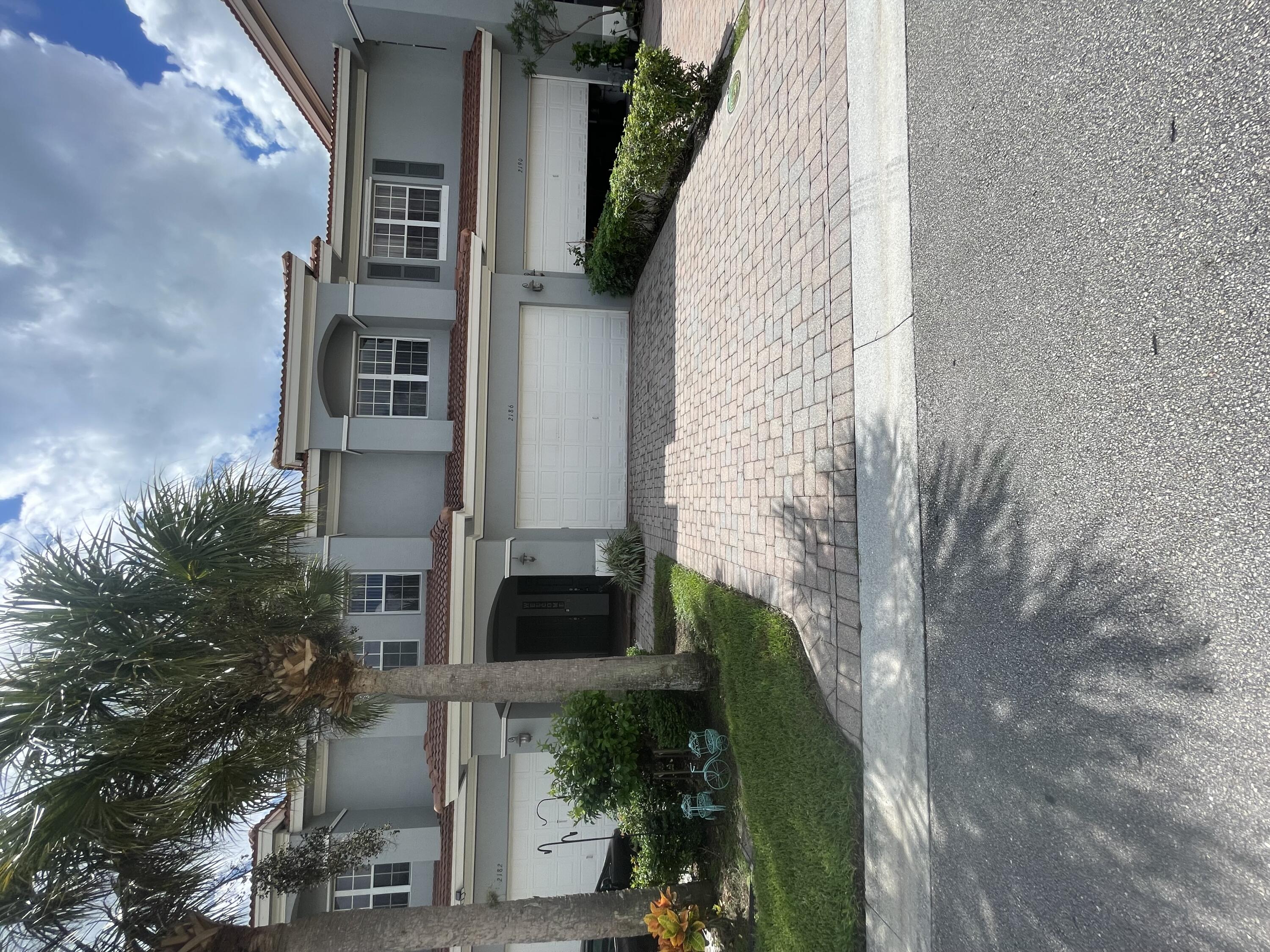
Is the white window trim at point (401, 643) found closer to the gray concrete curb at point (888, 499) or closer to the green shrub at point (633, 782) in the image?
the green shrub at point (633, 782)

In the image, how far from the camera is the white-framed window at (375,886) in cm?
1238

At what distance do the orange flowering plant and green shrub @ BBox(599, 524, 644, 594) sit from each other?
5.28 meters

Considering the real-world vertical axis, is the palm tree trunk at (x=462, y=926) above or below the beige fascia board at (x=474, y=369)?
below

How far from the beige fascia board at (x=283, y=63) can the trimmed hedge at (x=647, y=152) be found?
7811 millimetres

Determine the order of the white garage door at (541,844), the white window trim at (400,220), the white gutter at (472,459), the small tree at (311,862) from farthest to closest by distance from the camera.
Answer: the white window trim at (400,220)
the white garage door at (541,844)
the white gutter at (472,459)
the small tree at (311,862)

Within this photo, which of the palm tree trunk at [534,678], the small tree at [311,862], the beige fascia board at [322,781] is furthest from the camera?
the beige fascia board at [322,781]

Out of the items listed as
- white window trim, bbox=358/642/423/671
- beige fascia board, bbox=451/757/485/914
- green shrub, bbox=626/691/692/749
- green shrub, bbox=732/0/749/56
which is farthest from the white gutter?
green shrub, bbox=732/0/749/56

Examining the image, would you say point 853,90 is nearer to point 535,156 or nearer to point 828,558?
point 828,558

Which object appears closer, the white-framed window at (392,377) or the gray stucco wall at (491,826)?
the gray stucco wall at (491,826)

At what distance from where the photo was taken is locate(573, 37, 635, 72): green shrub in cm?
1244

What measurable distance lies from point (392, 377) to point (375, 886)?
35.5ft

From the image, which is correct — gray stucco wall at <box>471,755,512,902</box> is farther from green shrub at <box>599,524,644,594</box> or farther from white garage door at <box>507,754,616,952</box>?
green shrub at <box>599,524,644,594</box>

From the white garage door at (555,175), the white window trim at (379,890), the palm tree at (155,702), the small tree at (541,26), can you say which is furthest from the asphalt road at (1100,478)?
the white window trim at (379,890)

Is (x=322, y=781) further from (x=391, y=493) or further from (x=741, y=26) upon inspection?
(x=741, y=26)
